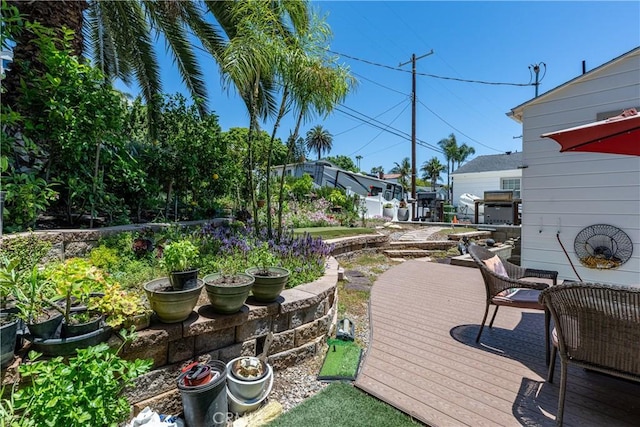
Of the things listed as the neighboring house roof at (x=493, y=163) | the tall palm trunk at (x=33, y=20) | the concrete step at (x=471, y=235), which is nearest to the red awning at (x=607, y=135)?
the tall palm trunk at (x=33, y=20)

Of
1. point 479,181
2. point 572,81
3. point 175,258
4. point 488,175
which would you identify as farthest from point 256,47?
point 479,181

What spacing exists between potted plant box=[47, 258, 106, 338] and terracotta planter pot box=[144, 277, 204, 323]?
287 mm

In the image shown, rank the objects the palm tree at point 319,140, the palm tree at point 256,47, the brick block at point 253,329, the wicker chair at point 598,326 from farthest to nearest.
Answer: the palm tree at point 319,140 < the palm tree at point 256,47 < the brick block at point 253,329 < the wicker chair at point 598,326

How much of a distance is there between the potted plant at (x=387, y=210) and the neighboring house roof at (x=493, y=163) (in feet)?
31.5

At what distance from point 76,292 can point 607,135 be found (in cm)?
404

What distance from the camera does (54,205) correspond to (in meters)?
3.92

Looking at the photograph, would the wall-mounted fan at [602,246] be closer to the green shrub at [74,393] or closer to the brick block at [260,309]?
the brick block at [260,309]

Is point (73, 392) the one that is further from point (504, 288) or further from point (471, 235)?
point (471, 235)

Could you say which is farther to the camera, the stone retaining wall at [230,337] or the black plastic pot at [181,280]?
the black plastic pot at [181,280]

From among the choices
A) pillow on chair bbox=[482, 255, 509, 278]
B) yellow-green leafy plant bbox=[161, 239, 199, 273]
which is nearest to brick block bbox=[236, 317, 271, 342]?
yellow-green leafy plant bbox=[161, 239, 199, 273]

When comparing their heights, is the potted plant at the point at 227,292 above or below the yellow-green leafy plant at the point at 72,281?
below

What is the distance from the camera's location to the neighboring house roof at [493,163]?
65.5ft

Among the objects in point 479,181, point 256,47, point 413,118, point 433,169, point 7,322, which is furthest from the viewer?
point 433,169

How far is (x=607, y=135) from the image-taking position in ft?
8.39
